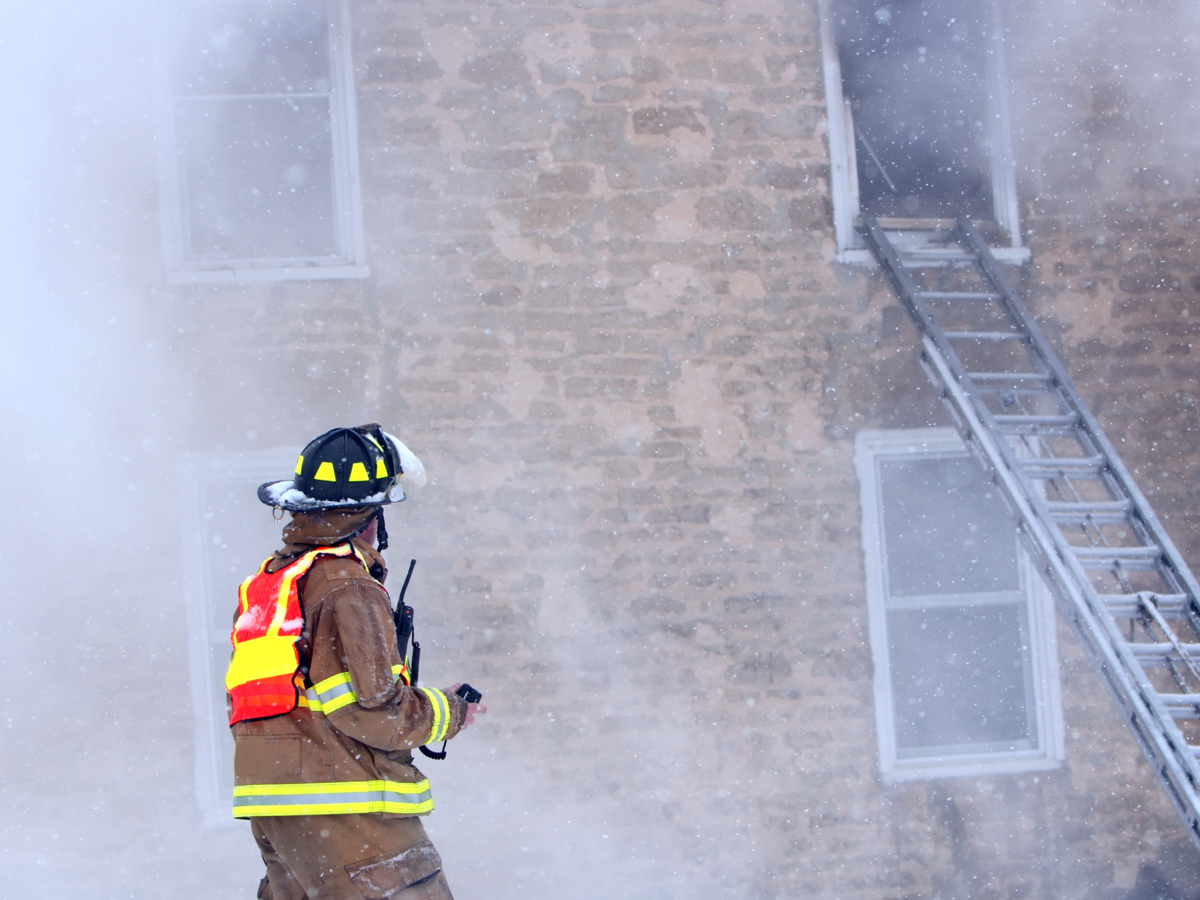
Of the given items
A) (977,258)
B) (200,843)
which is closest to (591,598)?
(200,843)

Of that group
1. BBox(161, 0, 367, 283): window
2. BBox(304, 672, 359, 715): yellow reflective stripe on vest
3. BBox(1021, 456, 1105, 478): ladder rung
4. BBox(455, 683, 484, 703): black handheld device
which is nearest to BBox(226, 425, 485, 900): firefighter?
BBox(304, 672, 359, 715): yellow reflective stripe on vest

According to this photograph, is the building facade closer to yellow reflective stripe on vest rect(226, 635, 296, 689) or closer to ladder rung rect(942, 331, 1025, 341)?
ladder rung rect(942, 331, 1025, 341)

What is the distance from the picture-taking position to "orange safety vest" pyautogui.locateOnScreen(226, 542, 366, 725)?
2369 millimetres

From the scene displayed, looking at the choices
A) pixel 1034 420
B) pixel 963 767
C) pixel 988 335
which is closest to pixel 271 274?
pixel 988 335

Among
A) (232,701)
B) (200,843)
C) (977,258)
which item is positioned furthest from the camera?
(977,258)

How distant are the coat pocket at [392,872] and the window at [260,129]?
307 centimetres

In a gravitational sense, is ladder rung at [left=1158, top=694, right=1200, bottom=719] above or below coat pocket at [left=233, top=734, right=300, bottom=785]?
below

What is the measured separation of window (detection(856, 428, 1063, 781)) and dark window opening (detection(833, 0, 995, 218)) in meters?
1.44

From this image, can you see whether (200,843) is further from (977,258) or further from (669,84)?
(977,258)

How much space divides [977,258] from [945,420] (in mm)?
832

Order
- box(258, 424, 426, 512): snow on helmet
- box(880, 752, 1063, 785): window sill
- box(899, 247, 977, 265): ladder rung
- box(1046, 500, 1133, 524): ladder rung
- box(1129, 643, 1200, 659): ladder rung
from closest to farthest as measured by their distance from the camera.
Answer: box(258, 424, 426, 512): snow on helmet
box(1129, 643, 1200, 659): ladder rung
box(1046, 500, 1133, 524): ladder rung
box(880, 752, 1063, 785): window sill
box(899, 247, 977, 265): ladder rung

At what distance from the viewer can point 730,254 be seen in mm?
4742

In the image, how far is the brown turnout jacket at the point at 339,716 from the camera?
2.36 m

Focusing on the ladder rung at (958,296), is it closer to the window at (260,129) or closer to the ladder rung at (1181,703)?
the ladder rung at (1181,703)
